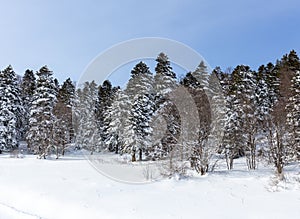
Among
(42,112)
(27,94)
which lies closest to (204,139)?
(42,112)

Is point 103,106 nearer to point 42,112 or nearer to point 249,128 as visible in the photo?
point 42,112

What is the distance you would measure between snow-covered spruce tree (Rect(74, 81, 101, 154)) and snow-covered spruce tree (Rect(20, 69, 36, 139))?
23.4 feet

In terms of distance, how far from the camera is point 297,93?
814 inches

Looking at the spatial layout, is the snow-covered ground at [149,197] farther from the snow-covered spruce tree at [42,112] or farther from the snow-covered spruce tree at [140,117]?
the snow-covered spruce tree at [42,112]

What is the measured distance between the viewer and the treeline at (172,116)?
13.2 meters

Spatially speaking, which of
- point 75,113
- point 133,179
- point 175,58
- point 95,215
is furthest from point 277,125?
point 75,113

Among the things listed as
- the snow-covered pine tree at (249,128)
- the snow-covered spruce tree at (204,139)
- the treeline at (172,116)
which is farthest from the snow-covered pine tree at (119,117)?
the snow-covered spruce tree at (204,139)

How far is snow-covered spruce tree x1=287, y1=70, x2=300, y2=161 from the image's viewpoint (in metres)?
14.8

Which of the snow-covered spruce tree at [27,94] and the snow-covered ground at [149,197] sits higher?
the snow-covered spruce tree at [27,94]

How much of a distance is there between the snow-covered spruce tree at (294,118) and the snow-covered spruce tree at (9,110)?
2520cm

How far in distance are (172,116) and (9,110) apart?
21.5m

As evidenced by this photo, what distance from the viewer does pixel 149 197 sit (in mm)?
9000

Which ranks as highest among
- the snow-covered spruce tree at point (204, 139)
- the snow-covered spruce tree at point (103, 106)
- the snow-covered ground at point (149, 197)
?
the snow-covered spruce tree at point (103, 106)

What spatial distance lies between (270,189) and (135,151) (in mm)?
14916
